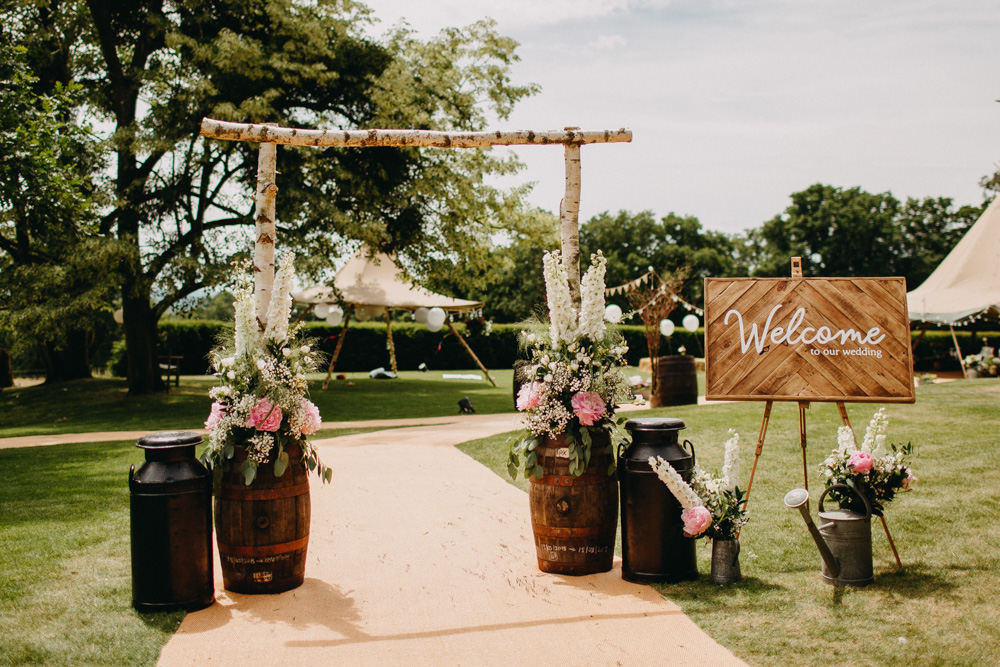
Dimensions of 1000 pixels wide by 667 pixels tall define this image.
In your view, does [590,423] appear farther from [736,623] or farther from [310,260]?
[310,260]

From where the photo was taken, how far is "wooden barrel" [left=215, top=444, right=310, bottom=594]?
15.6ft

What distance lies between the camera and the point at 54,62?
65.0 ft

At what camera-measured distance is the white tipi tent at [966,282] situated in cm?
2348

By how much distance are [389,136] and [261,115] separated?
36.4 feet

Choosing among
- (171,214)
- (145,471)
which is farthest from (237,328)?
(171,214)

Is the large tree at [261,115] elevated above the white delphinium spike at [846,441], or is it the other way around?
the large tree at [261,115]

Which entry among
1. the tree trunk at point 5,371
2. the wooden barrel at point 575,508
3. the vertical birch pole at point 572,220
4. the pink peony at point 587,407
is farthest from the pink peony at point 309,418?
the tree trunk at point 5,371

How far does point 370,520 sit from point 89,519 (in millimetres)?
2621

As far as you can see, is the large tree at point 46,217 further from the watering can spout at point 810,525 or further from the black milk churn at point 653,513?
the watering can spout at point 810,525

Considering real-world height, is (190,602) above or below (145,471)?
below

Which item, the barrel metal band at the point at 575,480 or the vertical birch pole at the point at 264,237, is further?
the vertical birch pole at the point at 264,237

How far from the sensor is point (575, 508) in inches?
202

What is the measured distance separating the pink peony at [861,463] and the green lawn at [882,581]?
0.73 m

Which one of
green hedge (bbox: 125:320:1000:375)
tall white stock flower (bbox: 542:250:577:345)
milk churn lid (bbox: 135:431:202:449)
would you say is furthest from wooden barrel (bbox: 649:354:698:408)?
green hedge (bbox: 125:320:1000:375)
